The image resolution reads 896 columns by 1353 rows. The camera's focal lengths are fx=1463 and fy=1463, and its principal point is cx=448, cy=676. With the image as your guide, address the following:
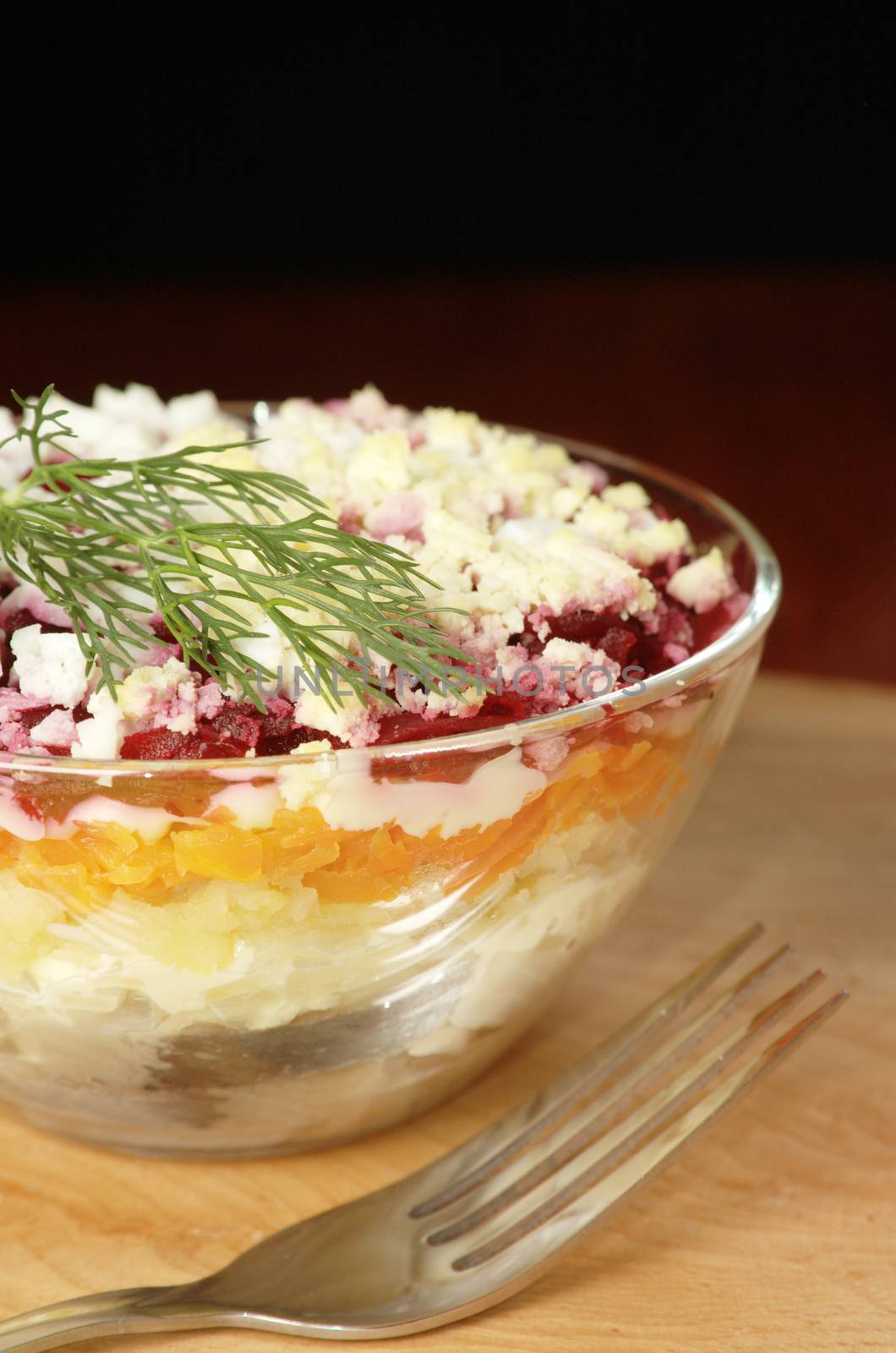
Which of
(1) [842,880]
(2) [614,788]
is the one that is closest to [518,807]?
(2) [614,788]

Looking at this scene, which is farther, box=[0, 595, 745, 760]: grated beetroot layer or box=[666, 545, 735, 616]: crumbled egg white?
box=[666, 545, 735, 616]: crumbled egg white

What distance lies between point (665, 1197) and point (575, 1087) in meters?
0.07

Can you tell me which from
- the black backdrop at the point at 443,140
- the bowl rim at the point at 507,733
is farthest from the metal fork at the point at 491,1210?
the black backdrop at the point at 443,140

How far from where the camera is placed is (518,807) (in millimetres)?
655

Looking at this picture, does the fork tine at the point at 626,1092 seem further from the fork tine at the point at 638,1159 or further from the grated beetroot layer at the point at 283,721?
the grated beetroot layer at the point at 283,721

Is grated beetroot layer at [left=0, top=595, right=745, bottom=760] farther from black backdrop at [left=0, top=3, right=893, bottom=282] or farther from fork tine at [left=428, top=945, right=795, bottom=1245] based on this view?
black backdrop at [left=0, top=3, right=893, bottom=282]

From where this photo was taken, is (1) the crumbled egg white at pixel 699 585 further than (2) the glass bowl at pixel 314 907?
Yes

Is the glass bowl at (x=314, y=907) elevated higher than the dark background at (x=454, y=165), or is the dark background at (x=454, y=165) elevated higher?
the dark background at (x=454, y=165)

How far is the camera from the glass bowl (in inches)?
23.8

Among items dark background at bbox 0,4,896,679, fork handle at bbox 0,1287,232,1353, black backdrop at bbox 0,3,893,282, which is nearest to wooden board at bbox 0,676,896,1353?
fork handle at bbox 0,1287,232,1353

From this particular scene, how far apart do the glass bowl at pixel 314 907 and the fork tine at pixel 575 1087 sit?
41mm

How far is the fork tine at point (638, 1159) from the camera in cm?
68

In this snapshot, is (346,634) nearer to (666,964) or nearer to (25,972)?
(25,972)

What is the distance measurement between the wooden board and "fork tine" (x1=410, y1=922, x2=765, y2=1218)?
50mm
